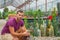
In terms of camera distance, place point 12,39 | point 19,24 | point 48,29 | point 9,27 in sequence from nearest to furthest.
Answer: point 12,39
point 9,27
point 19,24
point 48,29

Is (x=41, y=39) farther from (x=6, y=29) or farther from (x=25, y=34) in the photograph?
(x=6, y=29)

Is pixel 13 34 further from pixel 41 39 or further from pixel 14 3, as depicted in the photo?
pixel 14 3

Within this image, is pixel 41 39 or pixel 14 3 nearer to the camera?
pixel 41 39

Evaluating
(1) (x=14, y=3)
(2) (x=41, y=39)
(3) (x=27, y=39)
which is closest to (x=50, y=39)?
(2) (x=41, y=39)

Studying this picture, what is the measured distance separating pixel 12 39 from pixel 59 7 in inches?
139

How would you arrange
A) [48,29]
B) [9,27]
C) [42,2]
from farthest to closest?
1. [42,2]
2. [48,29]
3. [9,27]

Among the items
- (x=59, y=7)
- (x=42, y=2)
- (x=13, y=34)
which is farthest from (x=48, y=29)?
(x=42, y=2)

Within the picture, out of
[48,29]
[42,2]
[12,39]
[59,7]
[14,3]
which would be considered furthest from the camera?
[14,3]

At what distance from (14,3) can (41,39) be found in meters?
14.2

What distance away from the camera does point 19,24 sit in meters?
2.67

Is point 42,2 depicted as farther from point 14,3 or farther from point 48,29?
point 48,29

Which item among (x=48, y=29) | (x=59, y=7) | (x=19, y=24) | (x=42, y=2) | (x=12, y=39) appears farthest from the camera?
(x=42, y=2)

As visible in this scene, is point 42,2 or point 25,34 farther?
point 42,2

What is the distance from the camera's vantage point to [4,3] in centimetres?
1434
